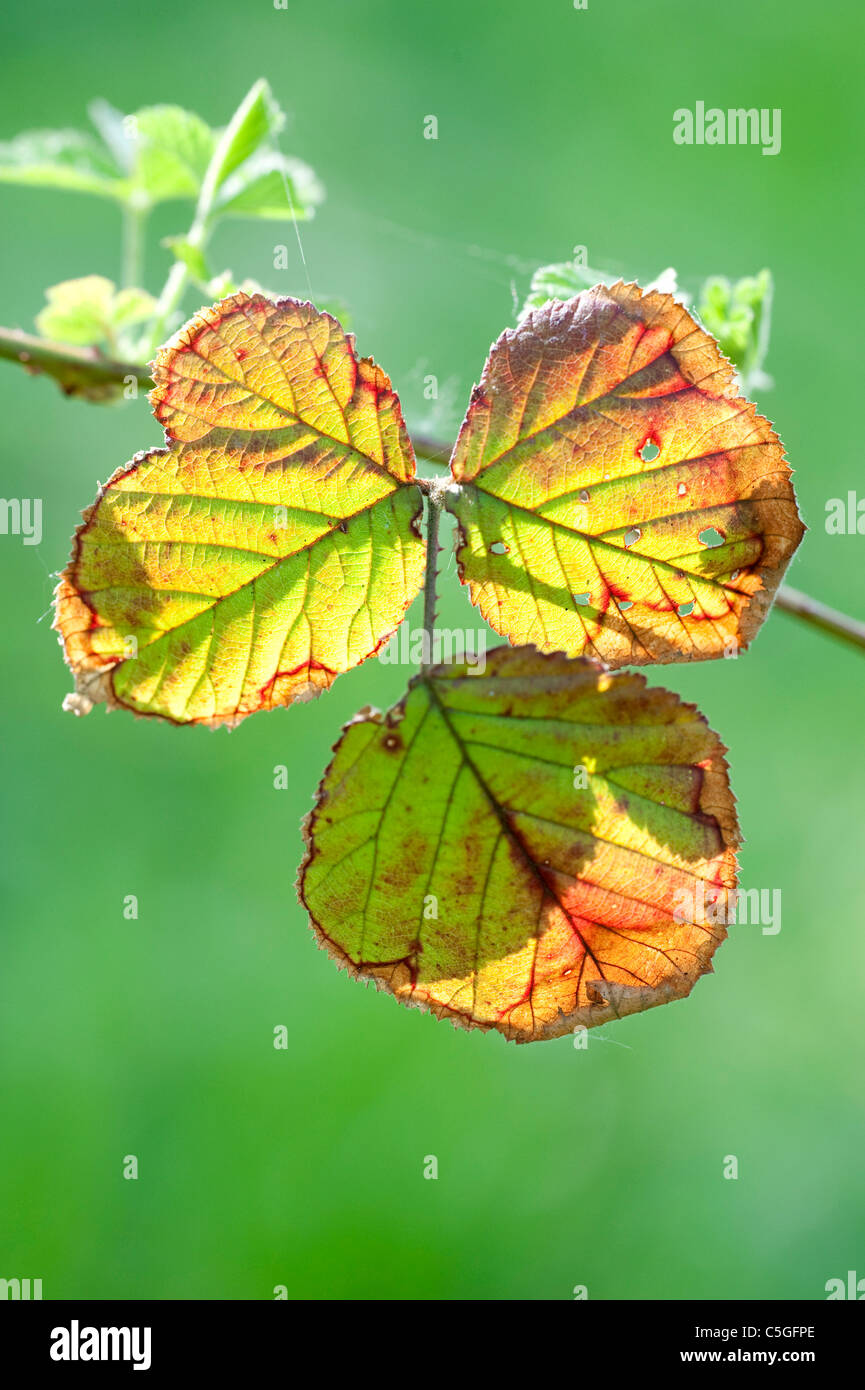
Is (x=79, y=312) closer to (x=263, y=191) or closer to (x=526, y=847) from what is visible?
(x=263, y=191)

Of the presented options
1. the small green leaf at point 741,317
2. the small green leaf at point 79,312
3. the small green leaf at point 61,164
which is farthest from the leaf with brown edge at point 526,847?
the small green leaf at point 61,164

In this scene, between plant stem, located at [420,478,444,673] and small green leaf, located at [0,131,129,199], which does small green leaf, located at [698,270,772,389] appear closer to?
plant stem, located at [420,478,444,673]

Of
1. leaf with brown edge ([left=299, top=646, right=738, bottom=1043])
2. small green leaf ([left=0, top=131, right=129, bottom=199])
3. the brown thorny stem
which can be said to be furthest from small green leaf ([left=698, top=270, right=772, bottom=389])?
small green leaf ([left=0, top=131, right=129, bottom=199])

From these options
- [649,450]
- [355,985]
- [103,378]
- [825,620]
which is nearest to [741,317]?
[825,620]

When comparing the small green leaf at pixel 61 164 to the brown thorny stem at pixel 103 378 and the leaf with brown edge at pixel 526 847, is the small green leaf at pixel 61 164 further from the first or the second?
the leaf with brown edge at pixel 526 847

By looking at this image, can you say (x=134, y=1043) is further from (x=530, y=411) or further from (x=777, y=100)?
(x=777, y=100)

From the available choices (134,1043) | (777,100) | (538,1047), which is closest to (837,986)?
(538,1047)
